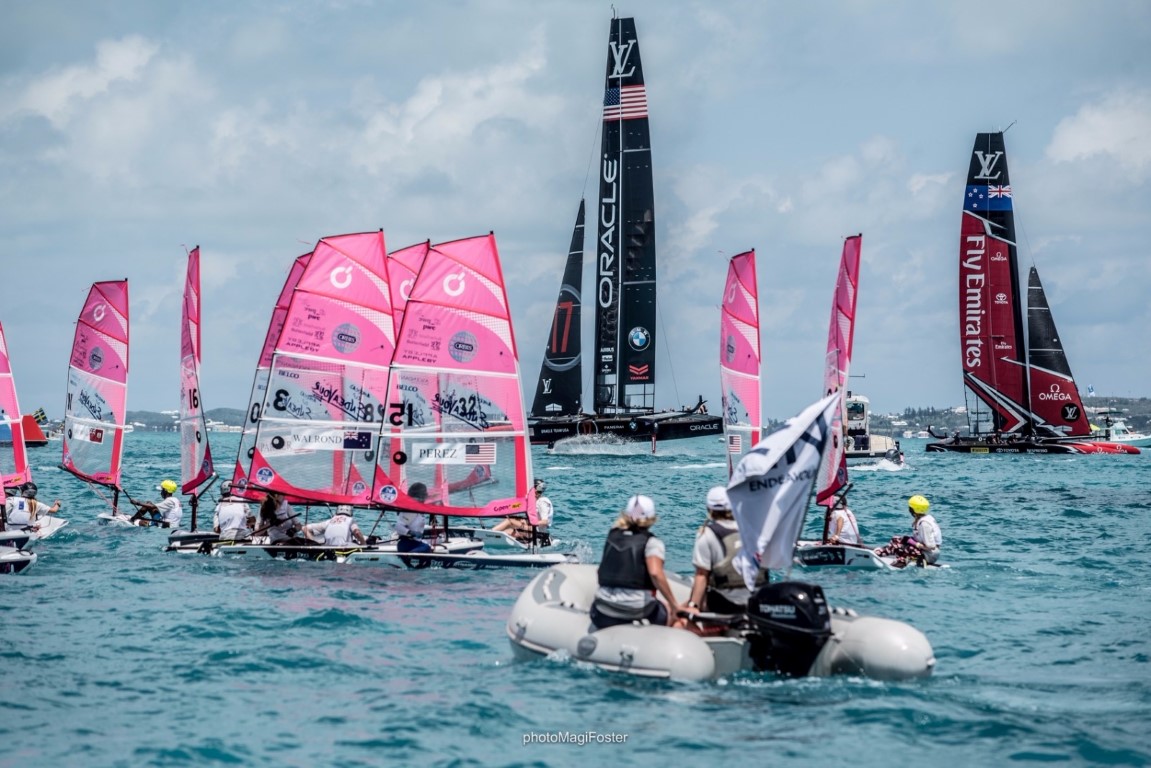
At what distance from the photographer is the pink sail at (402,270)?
88.2 ft

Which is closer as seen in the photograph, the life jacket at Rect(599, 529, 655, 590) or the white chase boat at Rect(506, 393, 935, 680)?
the white chase boat at Rect(506, 393, 935, 680)

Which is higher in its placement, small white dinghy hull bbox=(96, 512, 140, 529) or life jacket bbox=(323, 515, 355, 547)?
life jacket bbox=(323, 515, 355, 547)

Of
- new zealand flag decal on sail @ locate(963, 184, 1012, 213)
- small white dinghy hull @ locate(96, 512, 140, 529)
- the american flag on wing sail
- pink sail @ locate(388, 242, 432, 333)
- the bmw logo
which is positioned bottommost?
small white dinghy hull @ locate(96, 512, 140, 529)

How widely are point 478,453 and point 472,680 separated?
9.99 m

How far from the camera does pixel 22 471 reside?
27.3 m

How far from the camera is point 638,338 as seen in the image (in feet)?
238

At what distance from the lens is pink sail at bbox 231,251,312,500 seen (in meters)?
25.8

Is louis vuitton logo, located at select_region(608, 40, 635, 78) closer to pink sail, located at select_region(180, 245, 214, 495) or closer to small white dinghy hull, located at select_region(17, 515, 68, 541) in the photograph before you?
pink sail, located at select_region(180, 245, 214, 495)

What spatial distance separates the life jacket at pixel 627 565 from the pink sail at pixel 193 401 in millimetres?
18039

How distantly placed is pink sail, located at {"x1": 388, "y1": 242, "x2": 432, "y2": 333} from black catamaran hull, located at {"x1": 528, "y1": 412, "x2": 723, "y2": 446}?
4670cm

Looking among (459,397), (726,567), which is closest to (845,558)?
(459,397)

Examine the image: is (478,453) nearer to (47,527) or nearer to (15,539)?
(15,539)

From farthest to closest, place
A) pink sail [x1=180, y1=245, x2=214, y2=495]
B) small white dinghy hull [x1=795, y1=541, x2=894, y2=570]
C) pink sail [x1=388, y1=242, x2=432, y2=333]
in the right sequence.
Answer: pink sail [x1=180, y1=245, x2=214, y2=495], pink sail [x1=388, y1=242, x2=432, y2=333], small white dinghy hull [x1=795, y1=541, x2=894, y2=570]

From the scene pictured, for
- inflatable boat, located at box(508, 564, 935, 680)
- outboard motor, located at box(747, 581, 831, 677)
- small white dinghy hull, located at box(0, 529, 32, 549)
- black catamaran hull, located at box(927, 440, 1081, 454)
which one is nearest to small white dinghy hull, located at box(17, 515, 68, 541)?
small white dinghy hull, located at box(0, 529, 32, 549)
